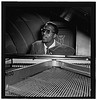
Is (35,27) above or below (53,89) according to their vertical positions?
above

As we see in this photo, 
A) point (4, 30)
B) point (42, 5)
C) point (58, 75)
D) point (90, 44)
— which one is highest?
point (42, 5)

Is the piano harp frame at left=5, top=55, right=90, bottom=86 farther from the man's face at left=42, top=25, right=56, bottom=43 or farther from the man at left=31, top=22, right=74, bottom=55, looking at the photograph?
the man's face at left=42, top=25, right=56, bottom=43

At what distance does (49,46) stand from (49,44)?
0.8 inches

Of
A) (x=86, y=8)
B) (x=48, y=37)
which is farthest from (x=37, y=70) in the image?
(x=86, y=8)

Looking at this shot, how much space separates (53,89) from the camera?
1.57 meters

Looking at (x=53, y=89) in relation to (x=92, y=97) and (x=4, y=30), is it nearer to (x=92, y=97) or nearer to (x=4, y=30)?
(x=92, y=97)

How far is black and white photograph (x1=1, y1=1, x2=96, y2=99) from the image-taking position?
65.6 inches

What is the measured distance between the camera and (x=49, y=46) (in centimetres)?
177

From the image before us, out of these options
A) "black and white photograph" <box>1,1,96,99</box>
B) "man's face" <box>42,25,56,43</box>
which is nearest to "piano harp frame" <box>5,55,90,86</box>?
"black and white photograph" <box>1,1,96,99</box>

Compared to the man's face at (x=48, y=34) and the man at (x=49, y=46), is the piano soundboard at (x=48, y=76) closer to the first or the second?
the man at (x=49, y=46)

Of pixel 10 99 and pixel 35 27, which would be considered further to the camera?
pixel 35 27

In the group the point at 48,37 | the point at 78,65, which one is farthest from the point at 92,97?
the point at 48,37

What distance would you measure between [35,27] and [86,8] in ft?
1.69

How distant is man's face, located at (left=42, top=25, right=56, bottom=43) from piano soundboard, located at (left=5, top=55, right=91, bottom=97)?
17 centimetres
